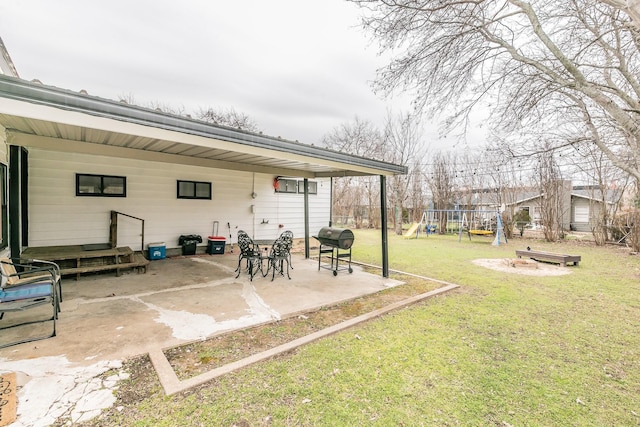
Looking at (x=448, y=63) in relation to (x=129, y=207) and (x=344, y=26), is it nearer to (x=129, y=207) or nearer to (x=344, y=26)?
(x=344, y=26)

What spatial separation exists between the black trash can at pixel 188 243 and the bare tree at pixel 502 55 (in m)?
6.32

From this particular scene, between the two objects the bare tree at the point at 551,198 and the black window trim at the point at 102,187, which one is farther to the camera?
the bare tree at the point at 551,198

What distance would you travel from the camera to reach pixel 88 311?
3.79m

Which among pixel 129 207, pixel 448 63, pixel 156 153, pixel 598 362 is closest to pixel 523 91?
pixel 448 63

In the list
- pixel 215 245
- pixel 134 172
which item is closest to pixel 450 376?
pixel 215 245

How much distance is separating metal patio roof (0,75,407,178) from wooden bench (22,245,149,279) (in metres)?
1.97

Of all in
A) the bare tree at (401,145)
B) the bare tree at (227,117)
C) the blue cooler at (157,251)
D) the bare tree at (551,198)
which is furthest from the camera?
the bare tree at (227,117)

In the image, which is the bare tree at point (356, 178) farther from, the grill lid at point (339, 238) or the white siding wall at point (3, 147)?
the white siding wall at point (3, 147)

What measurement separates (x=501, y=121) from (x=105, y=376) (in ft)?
24.0

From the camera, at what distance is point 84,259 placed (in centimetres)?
547

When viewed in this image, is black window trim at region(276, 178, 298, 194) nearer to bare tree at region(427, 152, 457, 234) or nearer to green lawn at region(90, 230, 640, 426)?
green lawn at region(90, 230, 640, 426)

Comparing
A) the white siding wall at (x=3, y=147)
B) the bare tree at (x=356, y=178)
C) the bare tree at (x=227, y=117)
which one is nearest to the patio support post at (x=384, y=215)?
the white siding wall at (x=3, y=147)

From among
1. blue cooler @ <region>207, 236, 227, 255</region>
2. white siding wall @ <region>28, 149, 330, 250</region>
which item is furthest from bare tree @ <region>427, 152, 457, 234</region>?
blue cooler @ <region>207, 236, 227, 255</region>

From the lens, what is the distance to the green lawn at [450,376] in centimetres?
203
